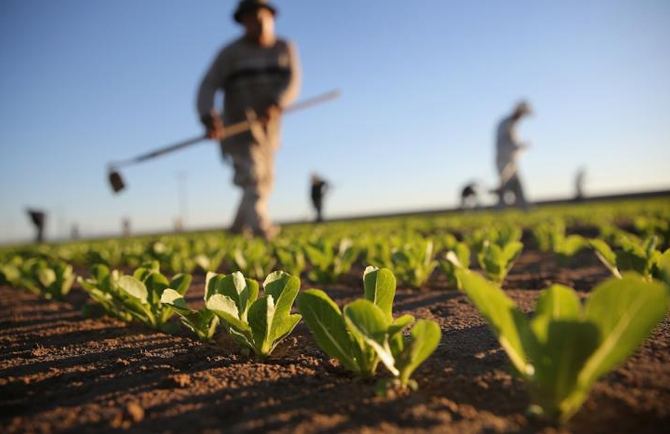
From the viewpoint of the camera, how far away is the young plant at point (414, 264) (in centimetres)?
220

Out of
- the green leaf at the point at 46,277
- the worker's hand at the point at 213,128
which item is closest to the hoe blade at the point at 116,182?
the worker's hand at the point at 213,128

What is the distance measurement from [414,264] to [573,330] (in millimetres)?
1530

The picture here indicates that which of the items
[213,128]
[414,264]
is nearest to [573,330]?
[414,264]

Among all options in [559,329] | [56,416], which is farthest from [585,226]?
[56,416]

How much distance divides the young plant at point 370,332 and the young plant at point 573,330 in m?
0.18

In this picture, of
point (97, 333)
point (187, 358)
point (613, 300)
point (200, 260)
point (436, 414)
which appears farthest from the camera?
point (200, 260)

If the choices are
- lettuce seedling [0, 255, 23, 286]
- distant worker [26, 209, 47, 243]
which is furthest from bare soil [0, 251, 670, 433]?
distant worker [26, 209, 47, 243]

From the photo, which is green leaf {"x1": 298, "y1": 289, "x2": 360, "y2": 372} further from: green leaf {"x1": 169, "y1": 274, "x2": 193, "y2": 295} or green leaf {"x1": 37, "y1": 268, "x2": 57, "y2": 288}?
green leaf {"x1": 37, "y1": 268, "x2": 57, "y2": 288}

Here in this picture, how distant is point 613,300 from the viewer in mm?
675

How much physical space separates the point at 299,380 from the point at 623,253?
1573mm

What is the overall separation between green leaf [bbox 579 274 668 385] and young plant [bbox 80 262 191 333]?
1332mm

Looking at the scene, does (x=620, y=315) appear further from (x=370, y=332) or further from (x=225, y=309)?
(x=225, y=309)

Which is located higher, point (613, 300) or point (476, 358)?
point (613, 300)

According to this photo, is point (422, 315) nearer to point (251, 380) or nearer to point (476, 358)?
point (476, 358)
